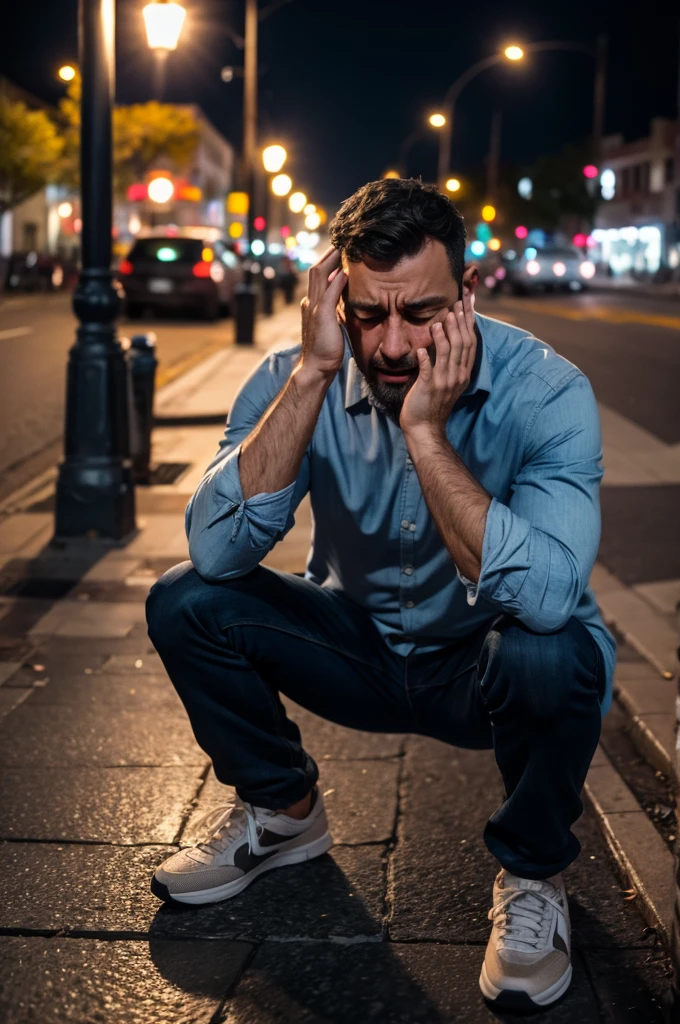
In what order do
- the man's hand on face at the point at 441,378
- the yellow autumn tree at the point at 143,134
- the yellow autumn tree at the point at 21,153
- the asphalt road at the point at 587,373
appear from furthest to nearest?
the yellow autumn tree at the point at 143,134
the yellow autumn tree at the point at 21,153
the asphalt road at the point at 587,373
the man's hand on face at the point at 441,378

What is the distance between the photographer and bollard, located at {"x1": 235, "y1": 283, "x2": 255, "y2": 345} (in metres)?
18.6

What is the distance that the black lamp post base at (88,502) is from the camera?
260 inches

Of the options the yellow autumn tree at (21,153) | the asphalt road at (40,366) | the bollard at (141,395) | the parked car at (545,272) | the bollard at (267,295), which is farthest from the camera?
the yellow autumn tree at (21,153)

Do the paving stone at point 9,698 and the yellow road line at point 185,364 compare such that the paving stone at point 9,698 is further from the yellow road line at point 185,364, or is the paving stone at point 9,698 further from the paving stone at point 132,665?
the yellow road line at point 185,364

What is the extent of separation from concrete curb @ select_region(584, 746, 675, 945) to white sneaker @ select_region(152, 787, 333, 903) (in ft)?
2.33

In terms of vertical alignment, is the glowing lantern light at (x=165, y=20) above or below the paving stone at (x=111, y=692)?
above

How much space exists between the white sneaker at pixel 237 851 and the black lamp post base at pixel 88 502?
3474mm

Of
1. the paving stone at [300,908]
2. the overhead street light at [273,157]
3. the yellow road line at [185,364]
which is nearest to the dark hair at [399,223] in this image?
the paving stone at [300,908]

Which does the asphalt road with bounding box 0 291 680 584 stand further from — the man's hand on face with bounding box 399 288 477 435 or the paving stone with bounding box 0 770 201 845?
the man's hand on face with bounding box 399 288 477 435

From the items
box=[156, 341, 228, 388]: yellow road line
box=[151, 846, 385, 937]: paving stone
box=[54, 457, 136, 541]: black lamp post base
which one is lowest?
box=[151, 846, 385, 937]: paving stone

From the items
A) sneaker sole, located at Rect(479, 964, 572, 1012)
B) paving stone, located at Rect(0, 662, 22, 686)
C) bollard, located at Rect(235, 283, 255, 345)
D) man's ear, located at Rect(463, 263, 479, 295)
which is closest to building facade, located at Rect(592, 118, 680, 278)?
bollard, located at Rect(235, 283, 255, 345)

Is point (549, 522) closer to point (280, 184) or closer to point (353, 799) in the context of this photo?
point (353, 799)

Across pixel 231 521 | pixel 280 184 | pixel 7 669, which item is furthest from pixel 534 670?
pixel 280 184

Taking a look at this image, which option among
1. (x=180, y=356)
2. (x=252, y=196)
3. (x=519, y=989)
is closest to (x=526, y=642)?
(x=519, y=989)
